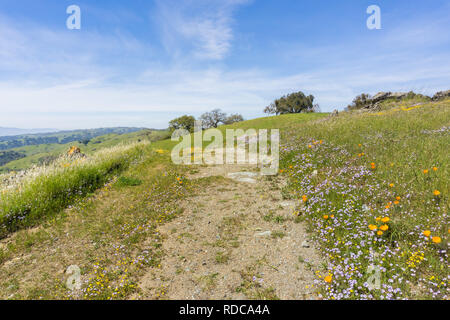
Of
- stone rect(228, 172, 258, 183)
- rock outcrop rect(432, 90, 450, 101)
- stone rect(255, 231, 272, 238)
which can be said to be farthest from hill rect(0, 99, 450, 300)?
rock outcrop rect(432, 90, 450, 101)

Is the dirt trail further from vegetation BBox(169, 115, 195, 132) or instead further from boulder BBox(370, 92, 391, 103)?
vegetation BBox(169, 115, 195, 132)

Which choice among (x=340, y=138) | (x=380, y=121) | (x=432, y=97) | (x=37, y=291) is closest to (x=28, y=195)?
(x=37, y=291)

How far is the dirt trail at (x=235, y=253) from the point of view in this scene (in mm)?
4273

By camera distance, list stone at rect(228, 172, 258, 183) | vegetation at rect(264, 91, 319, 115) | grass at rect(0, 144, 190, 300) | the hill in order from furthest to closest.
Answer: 1. vegetation at rect(264, 91, 319, 115)
2. stone at rect(228, 172, 258, 183)
3. grass at rect(0, 144, 190, 300)
4. the hill

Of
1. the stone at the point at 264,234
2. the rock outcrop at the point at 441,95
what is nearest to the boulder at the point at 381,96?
the rock outcrop at the point at 441,95

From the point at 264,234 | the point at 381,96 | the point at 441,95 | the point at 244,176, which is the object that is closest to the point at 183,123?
the point at 381,96

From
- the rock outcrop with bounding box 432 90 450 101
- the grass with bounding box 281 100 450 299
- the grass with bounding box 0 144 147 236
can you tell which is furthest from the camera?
the rock outcrop with bounding box 432 90 450 101

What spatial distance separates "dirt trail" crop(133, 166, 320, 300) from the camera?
14.0ft

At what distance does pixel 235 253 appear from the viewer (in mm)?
5449

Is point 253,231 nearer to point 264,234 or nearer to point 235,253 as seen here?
point 264,234

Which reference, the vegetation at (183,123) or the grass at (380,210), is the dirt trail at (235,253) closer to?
the grass at (380,210)

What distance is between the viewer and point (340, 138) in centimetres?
1178
